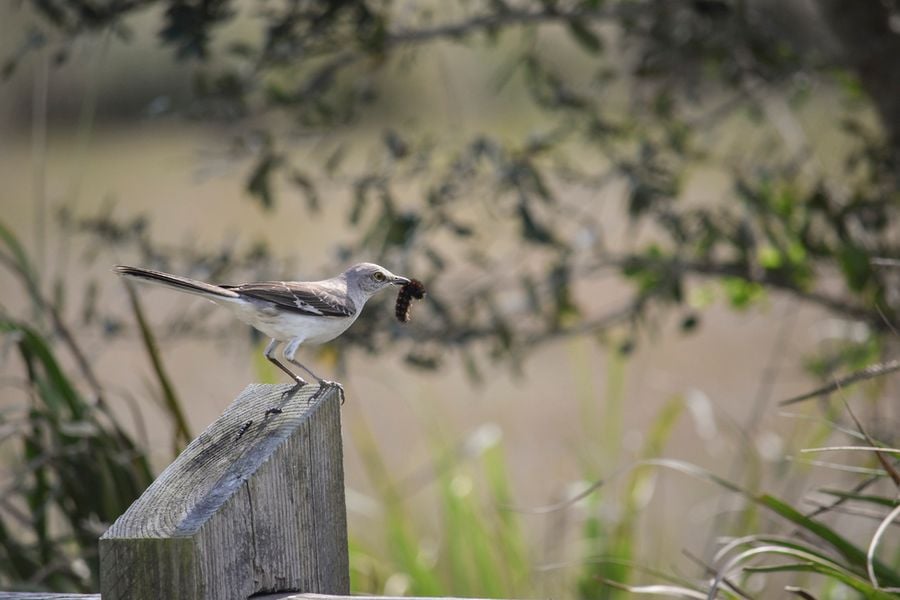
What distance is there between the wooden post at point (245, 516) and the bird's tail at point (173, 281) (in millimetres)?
278

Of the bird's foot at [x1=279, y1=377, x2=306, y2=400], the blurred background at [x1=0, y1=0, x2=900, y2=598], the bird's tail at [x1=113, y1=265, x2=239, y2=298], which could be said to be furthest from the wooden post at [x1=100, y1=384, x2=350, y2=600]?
the blurred background at [x1=0, y1=0, x2=900, y2=598]

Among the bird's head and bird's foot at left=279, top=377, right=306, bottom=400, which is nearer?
bird's foot at left=279, top=377, right=306, bottom=400

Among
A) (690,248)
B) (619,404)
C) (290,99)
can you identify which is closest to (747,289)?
(690,248)

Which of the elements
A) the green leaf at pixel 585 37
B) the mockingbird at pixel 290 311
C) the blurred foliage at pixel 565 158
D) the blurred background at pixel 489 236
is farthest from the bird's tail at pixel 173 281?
the green leaf at pixel 585 37

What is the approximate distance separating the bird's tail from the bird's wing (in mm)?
45

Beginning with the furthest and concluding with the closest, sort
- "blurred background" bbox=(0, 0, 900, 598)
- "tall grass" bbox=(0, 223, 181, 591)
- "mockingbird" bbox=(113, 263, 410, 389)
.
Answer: "blurred background" bbox=(0, 0, 900, 598)
"tall grass" bbox=(0, 223, 181, 591)
"mockingbird" bbox=(113, 263, 410, 389)

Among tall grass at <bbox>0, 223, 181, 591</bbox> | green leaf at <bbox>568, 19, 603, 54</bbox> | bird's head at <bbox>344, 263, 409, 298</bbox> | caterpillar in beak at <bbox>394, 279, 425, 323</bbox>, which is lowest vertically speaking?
tall grass at <bbox>0, 223, 181, 591</bbox>

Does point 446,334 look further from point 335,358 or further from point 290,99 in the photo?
point 290,99

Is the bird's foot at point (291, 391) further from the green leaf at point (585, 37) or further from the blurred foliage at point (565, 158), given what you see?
the green leaf at point (585, 37)

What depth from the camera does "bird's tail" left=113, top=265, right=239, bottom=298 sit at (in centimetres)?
187

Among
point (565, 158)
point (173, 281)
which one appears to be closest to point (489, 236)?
point (565, 158)

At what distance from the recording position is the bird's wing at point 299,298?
2.24 metres

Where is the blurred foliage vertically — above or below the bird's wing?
above

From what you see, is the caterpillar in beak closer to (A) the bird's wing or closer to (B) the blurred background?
(A) the bird's wing
